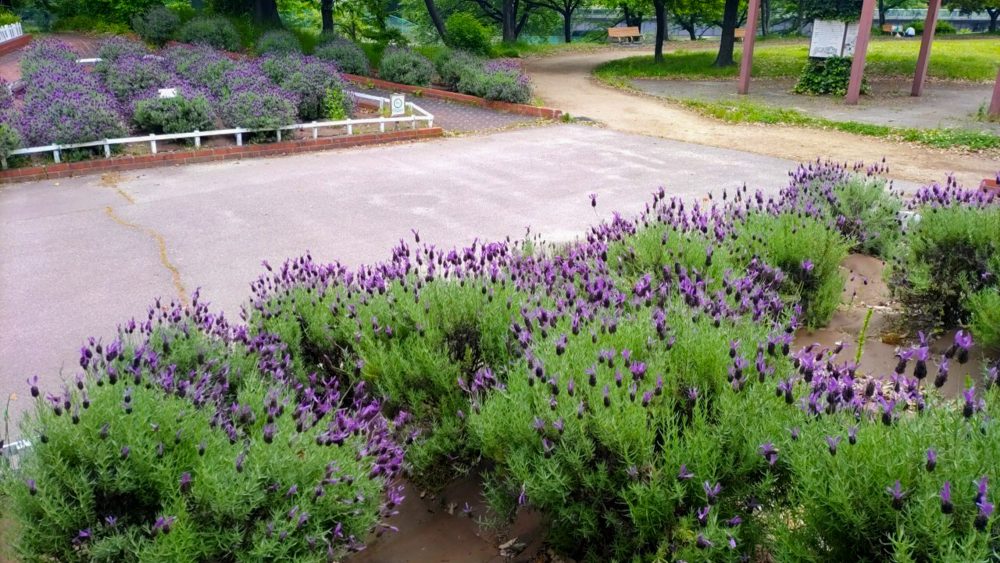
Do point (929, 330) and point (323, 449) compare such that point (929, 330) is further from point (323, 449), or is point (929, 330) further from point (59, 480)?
point (59, 480)

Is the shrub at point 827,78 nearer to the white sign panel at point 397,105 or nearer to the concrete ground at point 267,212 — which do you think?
the concrete ground at point 267,212

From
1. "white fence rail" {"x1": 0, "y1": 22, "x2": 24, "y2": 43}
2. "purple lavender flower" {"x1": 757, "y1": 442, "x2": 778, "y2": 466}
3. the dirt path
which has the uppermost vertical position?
"white fence rail" {"x1": 0, "y1": 22, "x2": 24, "y2": 43}

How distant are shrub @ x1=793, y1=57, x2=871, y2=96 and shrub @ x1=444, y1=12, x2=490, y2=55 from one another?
31.9ft

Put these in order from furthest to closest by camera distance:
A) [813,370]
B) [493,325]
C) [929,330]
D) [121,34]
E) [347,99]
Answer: [121,34] < [347,99] < [929,330] < [493,325] < [813,370]

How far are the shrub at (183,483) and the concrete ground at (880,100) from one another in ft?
53.8

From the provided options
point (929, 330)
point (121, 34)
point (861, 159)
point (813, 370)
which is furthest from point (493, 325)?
point (121, 34)

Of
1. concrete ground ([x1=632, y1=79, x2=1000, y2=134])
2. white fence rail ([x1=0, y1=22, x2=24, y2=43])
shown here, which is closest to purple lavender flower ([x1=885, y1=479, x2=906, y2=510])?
concrete ground ([x1=632, y1=79, x2=1000, y2=134])

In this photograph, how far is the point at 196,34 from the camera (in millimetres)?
24688

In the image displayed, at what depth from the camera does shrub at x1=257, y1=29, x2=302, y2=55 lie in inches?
851

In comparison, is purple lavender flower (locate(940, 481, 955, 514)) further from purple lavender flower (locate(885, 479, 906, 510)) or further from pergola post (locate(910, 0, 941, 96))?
pergola post (locate(910, 0, 941, 96))

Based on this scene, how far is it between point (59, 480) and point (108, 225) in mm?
7138

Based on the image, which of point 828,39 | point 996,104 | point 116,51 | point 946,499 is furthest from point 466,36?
point 946,499

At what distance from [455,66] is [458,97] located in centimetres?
166

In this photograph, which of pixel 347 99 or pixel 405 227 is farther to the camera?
pixel 347 99
